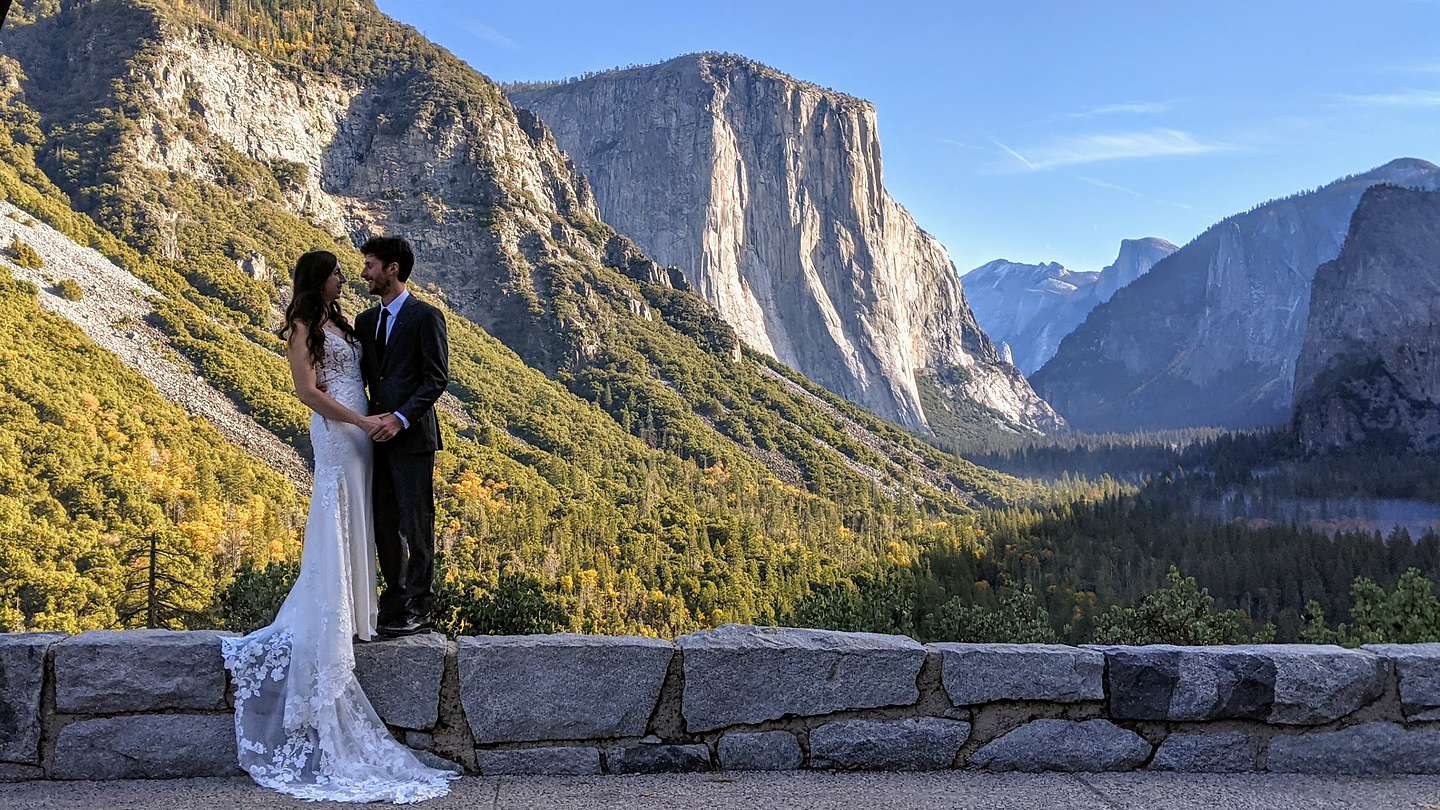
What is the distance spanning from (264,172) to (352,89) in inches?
1044

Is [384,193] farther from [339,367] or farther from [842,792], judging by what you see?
[842,792]

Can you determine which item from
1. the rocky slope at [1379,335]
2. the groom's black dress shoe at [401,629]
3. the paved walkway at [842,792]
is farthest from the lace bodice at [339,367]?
the rocky slope at [1379,335]

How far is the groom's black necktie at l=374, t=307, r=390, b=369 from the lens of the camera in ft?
17.9

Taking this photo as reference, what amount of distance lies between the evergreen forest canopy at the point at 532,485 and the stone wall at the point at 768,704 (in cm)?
580

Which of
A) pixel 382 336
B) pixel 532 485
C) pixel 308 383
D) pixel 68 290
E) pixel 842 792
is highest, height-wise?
pixel 68 290

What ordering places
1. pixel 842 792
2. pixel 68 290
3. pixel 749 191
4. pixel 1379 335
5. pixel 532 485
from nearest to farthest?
pixel 842 792 → pixel 68 290 → pixel 532 485 → pixel 1379 335 → pixel 749 191

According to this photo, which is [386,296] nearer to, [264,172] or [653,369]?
[264,172]

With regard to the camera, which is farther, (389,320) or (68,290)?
(68,290)

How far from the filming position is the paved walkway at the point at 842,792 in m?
4.64

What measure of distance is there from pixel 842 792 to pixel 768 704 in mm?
561

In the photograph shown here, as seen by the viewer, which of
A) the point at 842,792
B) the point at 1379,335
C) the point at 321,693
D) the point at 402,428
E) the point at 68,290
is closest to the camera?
the point at 321,693

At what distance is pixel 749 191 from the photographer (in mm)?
187000

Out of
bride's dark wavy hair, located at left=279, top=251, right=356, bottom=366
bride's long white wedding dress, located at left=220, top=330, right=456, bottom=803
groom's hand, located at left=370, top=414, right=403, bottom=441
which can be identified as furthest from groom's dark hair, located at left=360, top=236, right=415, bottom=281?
bride's long white wedding dress, located at left=220, top=330, right=456, bottom=803

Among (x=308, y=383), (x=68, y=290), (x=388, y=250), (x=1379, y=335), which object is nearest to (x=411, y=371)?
(x=308, y=383)
